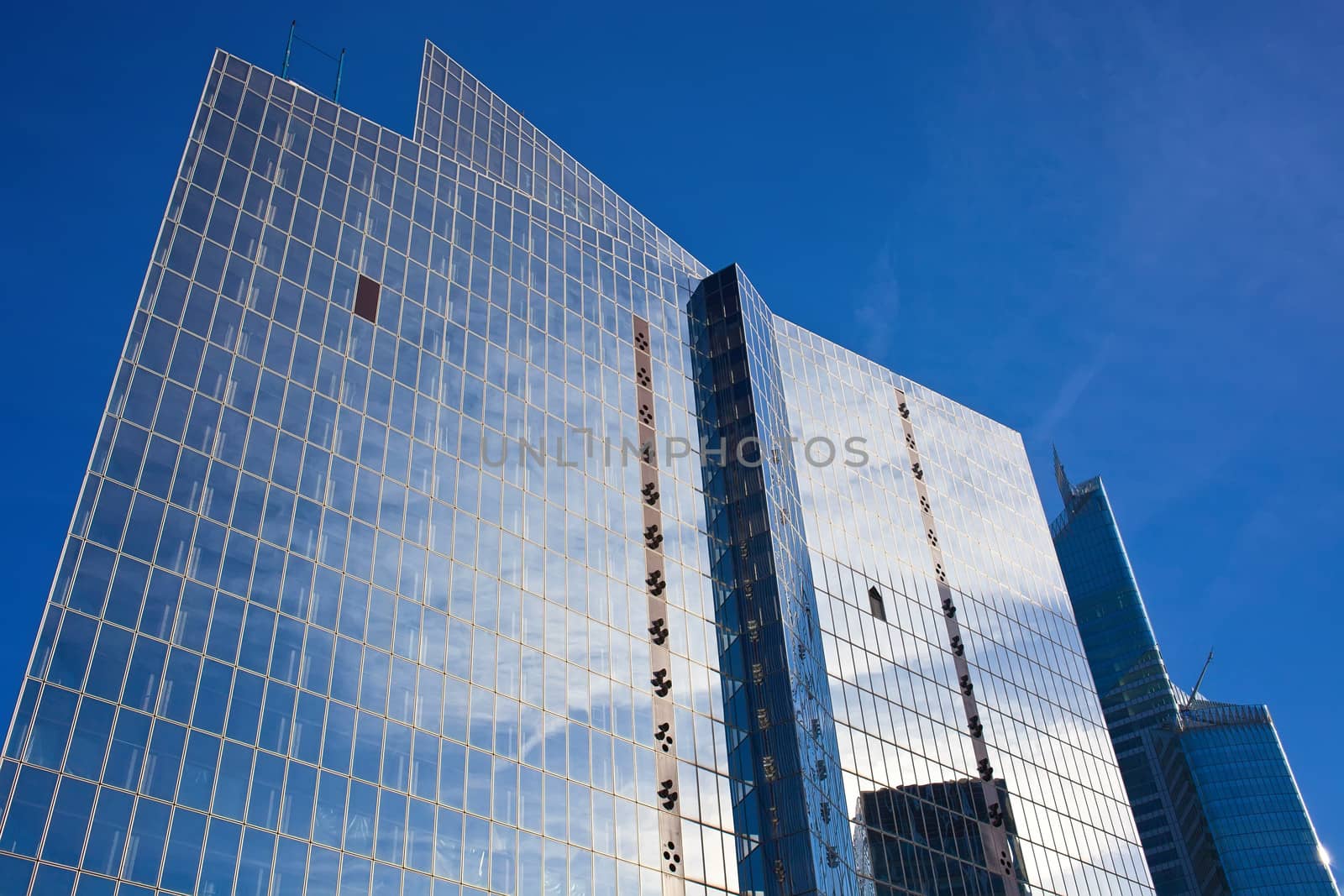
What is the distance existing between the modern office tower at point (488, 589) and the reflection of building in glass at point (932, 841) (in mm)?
302

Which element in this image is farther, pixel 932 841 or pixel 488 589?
pixel 932 841

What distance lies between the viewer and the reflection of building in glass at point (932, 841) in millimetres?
69375

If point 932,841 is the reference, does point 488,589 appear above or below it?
above

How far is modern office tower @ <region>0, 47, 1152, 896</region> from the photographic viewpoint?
1646 inches

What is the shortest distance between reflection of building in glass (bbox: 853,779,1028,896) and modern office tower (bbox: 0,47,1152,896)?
0.99 feet

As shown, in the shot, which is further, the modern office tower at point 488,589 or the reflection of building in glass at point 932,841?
the reflection of building in glass at point 932,841

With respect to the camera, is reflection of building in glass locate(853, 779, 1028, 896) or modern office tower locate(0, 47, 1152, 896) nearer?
modern office tower locate(0, 47, 1152, 896)

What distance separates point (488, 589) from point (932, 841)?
33786 millimetres

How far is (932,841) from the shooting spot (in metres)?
72.6

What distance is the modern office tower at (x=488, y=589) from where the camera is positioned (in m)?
41.8

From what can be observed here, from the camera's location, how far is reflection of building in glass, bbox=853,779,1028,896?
2731 inches

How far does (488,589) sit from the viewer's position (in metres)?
55.9

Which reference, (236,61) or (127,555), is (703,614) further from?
(236,61)

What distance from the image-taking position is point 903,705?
78.9 meters
